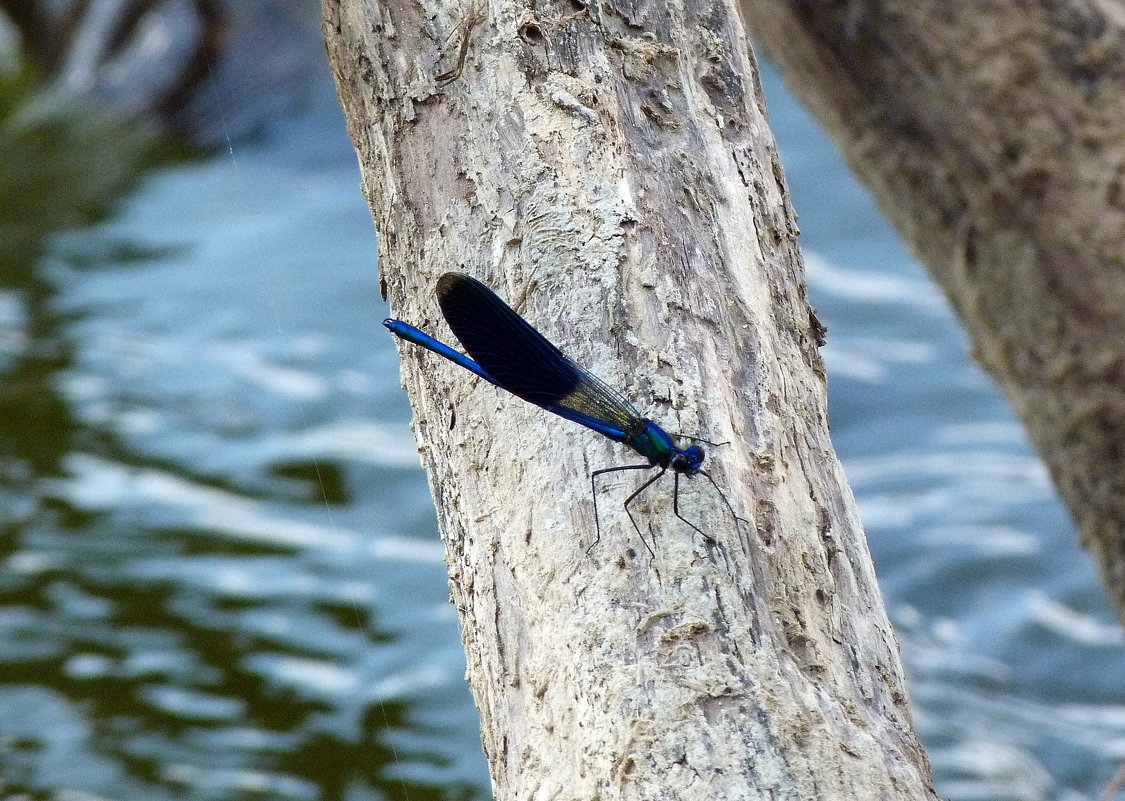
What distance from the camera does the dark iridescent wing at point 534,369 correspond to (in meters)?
1.48

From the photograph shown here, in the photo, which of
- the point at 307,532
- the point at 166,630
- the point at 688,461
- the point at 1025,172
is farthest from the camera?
the point at 307,532

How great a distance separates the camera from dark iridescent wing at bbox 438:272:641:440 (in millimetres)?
1479

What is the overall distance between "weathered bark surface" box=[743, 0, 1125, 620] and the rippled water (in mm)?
1840

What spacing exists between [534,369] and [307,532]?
4.54 meters

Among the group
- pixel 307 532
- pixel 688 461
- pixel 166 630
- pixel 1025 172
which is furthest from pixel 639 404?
pixel 307 532

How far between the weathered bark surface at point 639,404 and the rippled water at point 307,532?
129 inches

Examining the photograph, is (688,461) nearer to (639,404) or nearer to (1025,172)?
(639,404)

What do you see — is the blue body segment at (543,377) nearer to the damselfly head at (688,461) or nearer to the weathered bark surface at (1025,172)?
the damselfly head at (688,461)

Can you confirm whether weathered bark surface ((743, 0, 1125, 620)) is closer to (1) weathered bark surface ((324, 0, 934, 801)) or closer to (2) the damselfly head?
(1) weathered bark surface ((324, 0, 934, 801))

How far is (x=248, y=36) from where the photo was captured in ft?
31.1

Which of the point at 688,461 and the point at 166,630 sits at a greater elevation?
the point at 166,630

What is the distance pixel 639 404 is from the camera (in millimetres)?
1501

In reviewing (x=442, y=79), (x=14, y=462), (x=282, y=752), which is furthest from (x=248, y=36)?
(x=442, y=79)

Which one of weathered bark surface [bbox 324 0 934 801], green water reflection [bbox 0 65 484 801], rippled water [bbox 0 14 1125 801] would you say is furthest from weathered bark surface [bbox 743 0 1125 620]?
green water reflection [bbox 0 65 484 801]
